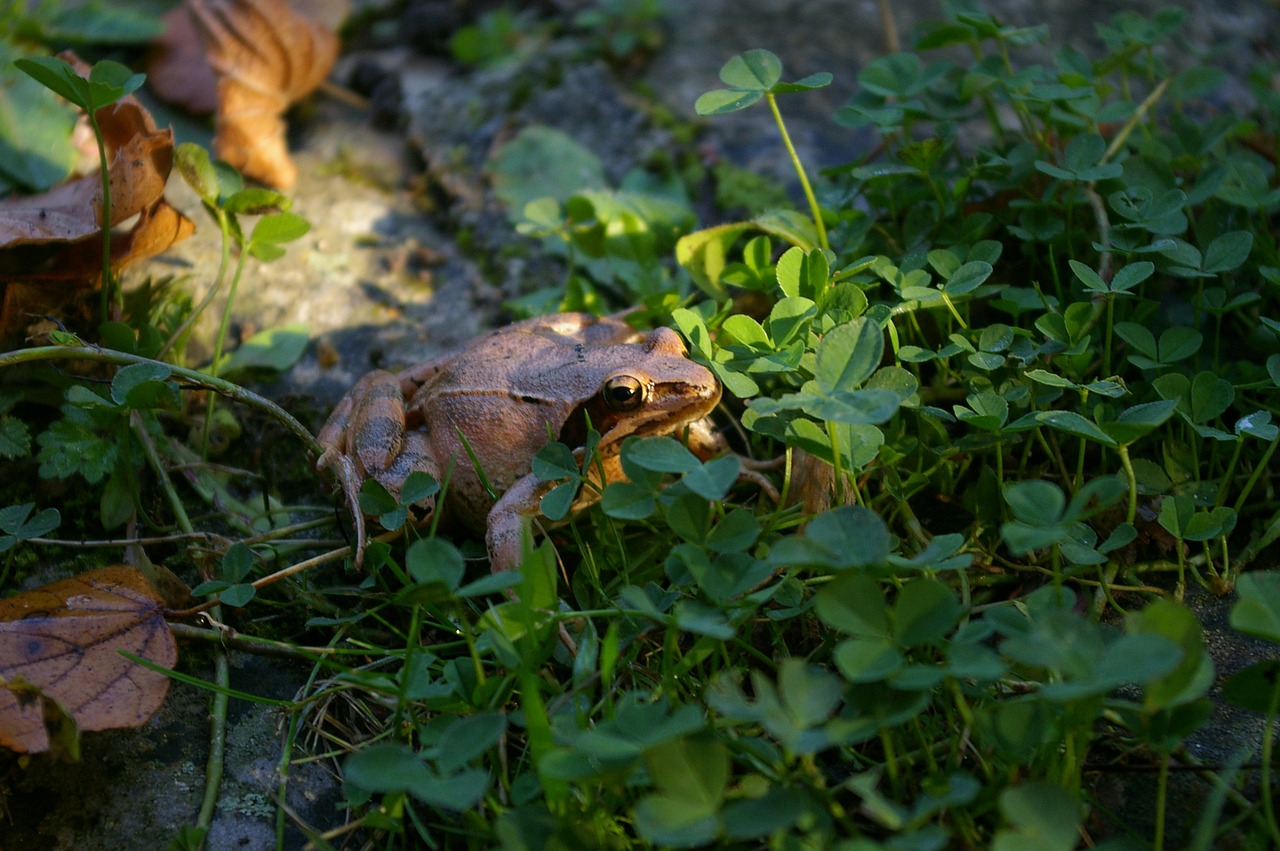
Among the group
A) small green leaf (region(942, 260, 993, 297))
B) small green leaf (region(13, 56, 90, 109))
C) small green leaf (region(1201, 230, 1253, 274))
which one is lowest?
small green leaf (region(1201, 230, 1253, 274))

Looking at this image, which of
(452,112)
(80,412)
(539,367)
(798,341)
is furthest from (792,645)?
(452,112)

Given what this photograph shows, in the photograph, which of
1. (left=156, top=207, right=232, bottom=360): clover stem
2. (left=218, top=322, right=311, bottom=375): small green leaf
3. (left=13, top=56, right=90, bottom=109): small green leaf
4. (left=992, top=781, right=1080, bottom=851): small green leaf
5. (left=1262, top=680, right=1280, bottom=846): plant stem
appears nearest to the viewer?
(left=992, top=781, right=1080, bottom=851): small green leaf

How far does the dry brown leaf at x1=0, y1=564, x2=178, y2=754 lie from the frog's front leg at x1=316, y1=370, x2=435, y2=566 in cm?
46

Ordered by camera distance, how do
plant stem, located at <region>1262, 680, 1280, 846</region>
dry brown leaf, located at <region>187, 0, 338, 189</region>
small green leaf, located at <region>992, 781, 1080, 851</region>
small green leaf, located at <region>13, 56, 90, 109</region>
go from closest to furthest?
small green leaf, located at <region>992, 781, 1080, 851</region> < plant stem, located at <region>1262, 680, 1280, 846</region> < small green leaf, located at <region>13, 56, 90, 109</region> < dry brown leaf, located at <region>187, 0, 338, 189</region>

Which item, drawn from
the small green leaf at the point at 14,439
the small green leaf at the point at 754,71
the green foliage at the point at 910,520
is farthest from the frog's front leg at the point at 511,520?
the small green leaf at the point at 14,439

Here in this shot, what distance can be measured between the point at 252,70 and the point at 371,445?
6.09 feet

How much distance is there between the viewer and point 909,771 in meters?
1.50

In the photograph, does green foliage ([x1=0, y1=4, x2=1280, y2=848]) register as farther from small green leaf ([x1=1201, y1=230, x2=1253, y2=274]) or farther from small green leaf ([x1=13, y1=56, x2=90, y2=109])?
small green leaf ([x1=13, y1=56, x2=90, y2=109])

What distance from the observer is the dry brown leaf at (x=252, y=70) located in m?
3.14

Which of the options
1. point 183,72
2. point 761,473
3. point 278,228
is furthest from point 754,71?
point 183,72

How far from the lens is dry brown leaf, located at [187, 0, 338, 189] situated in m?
3.14

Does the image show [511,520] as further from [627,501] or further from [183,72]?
[183,72]

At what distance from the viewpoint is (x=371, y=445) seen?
2150mm

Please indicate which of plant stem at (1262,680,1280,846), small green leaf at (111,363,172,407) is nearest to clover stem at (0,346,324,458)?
small green leaf at (111,363,172,407)
